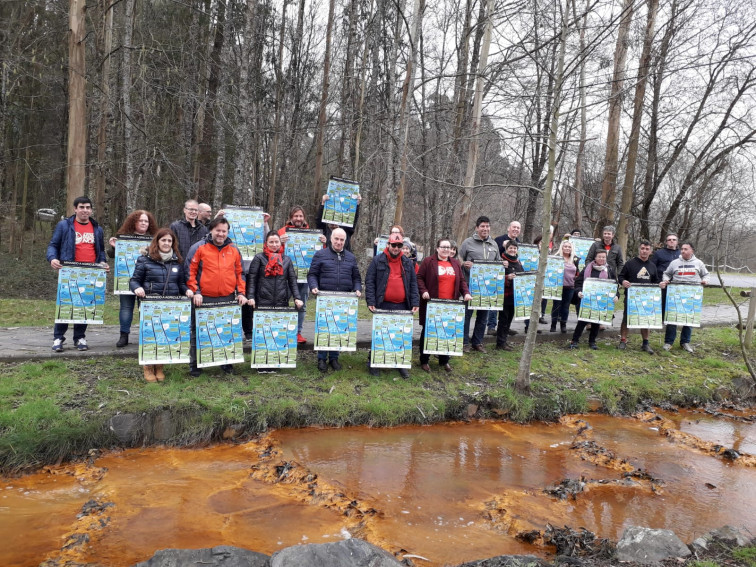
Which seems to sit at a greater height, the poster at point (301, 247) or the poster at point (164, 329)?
the poster at point (301, 247)

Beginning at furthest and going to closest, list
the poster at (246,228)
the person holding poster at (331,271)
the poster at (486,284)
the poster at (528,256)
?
the poster at (528,256)
the poster at (486,284)
the poster at (246,228)
the person holding poster at (331,271)

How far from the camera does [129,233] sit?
25.2ft

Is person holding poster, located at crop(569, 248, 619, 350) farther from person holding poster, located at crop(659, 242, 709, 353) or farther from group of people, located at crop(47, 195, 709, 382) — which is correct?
group of people, located at crop(47, 195, 709, 382)

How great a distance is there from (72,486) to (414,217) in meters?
26.6

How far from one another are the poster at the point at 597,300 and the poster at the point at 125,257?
785 cm

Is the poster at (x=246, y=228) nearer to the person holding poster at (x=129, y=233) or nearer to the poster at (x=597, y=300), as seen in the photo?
the person holding poster at (x=129, y=233)

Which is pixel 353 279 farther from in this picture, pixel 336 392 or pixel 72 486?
pixel 72 486

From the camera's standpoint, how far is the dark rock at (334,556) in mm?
3578

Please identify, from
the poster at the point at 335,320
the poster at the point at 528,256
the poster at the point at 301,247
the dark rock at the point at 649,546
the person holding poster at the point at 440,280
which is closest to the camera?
the dark rock at the point at 649,546

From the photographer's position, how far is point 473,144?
12.2 metres

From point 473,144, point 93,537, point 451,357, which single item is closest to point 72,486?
point 93,537

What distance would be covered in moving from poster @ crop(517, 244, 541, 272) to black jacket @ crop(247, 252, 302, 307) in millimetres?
5011

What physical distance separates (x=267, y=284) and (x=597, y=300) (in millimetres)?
6383

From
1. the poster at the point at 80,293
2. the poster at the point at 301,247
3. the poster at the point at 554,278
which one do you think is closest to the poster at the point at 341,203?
the poster at the point at 301,247
